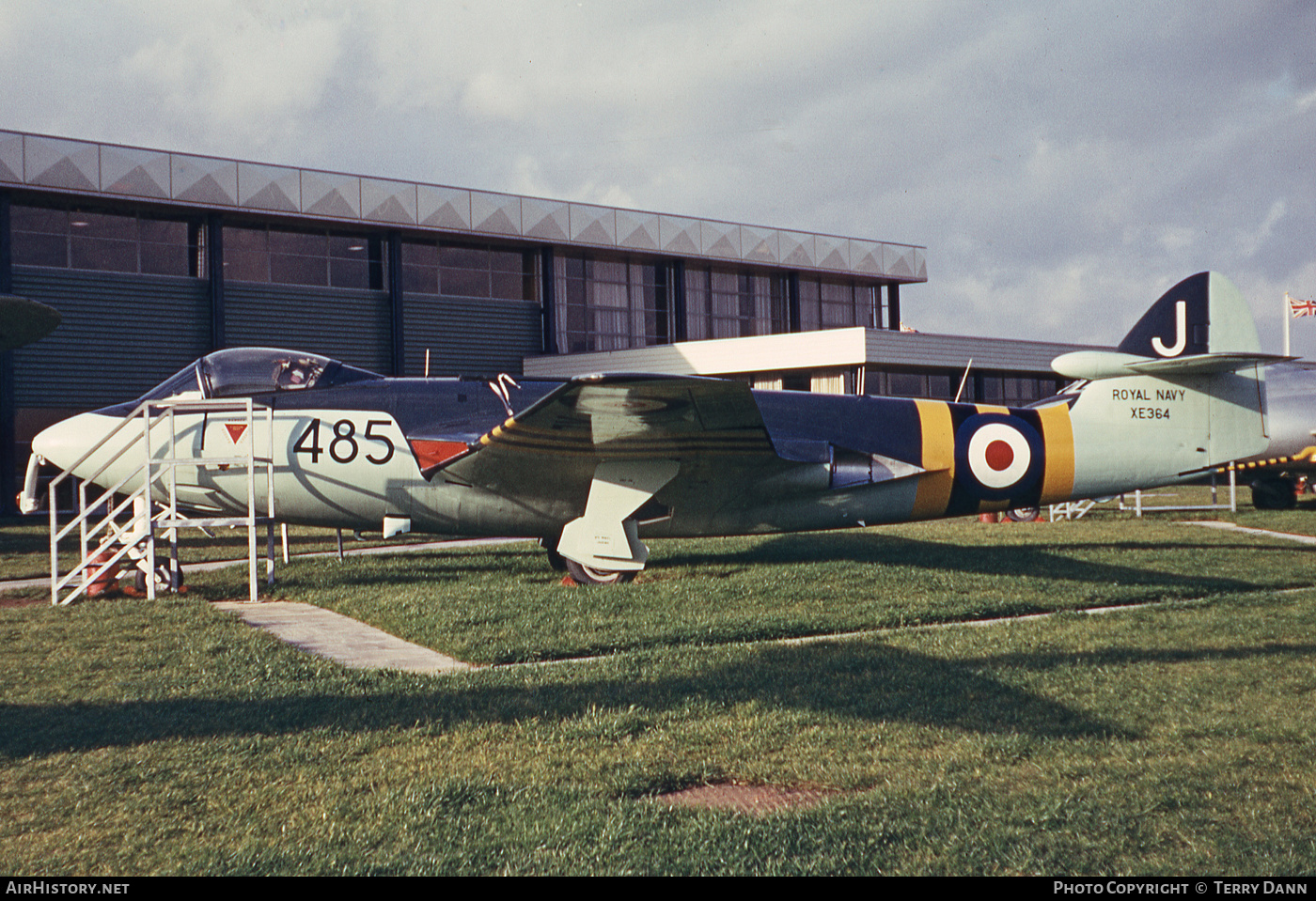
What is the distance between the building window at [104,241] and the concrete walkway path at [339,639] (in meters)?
23.0

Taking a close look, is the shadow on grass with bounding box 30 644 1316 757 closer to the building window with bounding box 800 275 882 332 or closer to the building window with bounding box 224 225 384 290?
the building window with bounding box 224 225 384 290

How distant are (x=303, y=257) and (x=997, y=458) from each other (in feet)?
86.6

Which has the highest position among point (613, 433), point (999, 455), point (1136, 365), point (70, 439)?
point (1136, 365)

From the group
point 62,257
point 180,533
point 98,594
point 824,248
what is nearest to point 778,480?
point 98,594

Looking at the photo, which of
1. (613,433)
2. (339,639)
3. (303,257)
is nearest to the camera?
(339,639)

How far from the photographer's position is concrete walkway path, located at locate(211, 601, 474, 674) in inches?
299

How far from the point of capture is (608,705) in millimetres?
6043

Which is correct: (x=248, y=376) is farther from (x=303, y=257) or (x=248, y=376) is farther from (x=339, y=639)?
(x=303, y=257)

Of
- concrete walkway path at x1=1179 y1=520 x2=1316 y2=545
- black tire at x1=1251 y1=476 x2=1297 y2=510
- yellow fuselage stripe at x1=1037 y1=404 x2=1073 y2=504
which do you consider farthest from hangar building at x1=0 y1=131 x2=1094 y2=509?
yellow fuselage stripe at x1=1037 y1=404 x2=1073 y2=504

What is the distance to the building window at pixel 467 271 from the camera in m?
34.0

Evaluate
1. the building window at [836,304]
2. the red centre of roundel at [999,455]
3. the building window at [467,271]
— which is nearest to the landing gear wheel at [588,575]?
the red centre of roundel at [999,455]

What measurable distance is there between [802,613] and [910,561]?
431 centimetres

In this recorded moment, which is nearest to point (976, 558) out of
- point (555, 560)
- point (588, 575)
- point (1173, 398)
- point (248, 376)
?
point (1173, 398)

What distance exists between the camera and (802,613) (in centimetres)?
938
